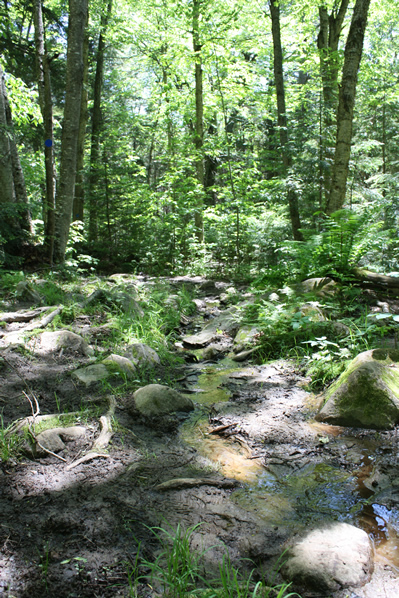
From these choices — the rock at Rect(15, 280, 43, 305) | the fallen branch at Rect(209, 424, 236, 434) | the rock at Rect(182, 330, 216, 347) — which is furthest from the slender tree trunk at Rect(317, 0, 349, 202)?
the fallen branch at Rect(209, 424, 236, 434)

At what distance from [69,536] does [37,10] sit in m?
10.7

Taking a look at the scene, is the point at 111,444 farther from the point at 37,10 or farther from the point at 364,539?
the point at 37,10

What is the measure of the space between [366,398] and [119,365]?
8.22 ft

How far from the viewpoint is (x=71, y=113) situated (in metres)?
8.41

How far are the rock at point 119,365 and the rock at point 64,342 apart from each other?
1.56 feet

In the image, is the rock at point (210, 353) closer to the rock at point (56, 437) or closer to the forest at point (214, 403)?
the forest at point (214, 403)

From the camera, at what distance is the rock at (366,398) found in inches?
125

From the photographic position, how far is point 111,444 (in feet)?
9.37

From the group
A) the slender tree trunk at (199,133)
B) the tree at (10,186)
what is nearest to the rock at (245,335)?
the tree at (10,186)

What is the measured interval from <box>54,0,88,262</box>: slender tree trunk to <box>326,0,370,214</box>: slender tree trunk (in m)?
5.54

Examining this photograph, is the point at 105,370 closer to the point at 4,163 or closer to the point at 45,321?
the point at 45,321

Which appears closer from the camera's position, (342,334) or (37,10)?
(342,334)

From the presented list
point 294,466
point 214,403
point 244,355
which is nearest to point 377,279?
point 244,355

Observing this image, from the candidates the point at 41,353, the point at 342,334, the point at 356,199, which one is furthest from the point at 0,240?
the point at 356,199
